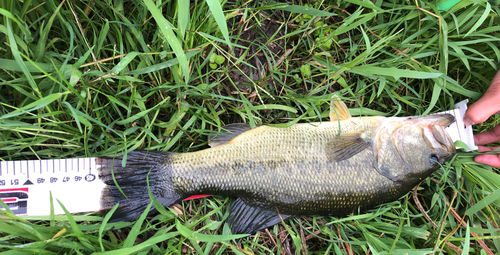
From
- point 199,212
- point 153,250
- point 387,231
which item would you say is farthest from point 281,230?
point 153,250

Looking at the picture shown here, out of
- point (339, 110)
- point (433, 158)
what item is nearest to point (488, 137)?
point (433, 158)

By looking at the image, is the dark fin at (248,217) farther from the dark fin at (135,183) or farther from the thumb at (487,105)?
the thumb at (487,105)

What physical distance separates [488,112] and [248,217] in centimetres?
237

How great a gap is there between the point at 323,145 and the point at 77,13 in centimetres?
224

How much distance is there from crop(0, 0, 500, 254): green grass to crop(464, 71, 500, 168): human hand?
0.35 feet

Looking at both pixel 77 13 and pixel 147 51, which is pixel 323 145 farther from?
pixel 77 13

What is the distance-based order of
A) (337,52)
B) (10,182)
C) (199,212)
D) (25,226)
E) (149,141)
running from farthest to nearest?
1. (337,52)
2. (199,212)
3. (149,141)
4. (10,182)
5. (25,226)

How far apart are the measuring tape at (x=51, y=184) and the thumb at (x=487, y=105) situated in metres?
3.26

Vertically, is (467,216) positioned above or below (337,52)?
below

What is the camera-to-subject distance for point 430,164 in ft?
7.54

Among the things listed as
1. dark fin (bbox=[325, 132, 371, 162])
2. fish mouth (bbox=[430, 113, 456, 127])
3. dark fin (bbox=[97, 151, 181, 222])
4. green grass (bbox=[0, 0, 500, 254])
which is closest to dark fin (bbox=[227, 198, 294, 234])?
green grass (bbox=[0, 0, 500, 254])

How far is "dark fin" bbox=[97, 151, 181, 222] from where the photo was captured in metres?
2.10

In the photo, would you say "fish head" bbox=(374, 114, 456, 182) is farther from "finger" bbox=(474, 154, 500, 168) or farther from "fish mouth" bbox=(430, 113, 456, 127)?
"finger" bbox=(474, 154, 500, 168)

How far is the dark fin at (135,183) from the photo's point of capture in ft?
6.89
